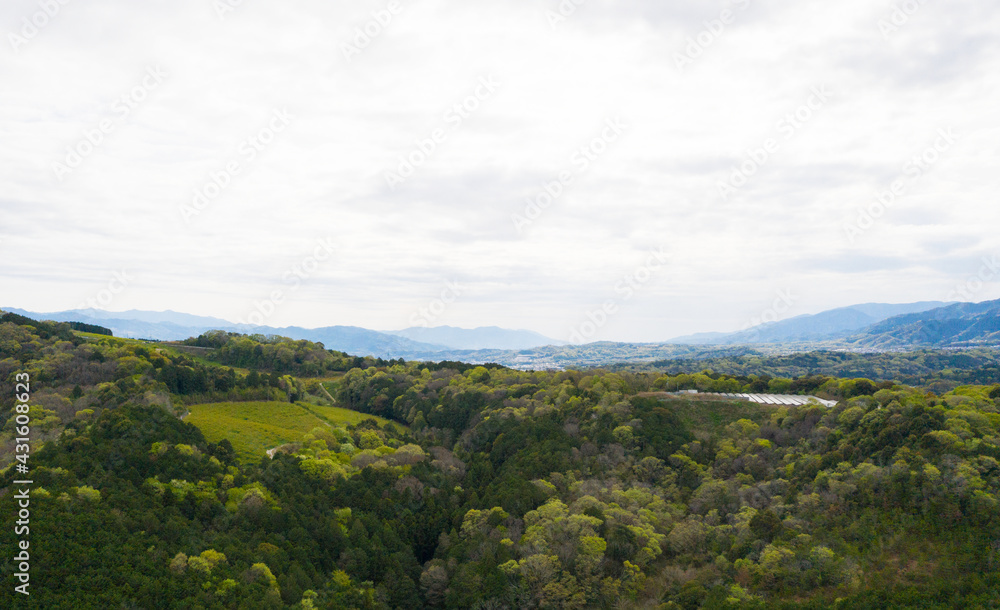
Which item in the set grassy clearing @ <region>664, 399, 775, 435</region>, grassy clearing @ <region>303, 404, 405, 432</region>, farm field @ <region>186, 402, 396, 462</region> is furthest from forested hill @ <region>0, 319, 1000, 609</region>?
grassy clearing @ <region>303, 404, 405, 432</region>

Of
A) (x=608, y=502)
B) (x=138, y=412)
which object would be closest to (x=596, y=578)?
(x=608, y=502)

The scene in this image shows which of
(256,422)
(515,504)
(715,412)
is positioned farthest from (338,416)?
(715,412)

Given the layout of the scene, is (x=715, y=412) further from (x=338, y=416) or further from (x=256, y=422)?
(x=256, y=422)

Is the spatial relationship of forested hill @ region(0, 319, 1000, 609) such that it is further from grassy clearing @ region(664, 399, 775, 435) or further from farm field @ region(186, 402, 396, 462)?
farm field @ region(186, 402, 396, 462)

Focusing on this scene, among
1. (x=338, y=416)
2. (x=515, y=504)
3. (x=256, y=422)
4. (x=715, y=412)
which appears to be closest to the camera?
(x=515, y=504)

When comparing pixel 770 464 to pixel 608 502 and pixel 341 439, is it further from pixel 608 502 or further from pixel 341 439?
pixel 341 439

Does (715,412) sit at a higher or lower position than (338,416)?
higher

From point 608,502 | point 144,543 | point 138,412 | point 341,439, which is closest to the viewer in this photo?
point 144,543
